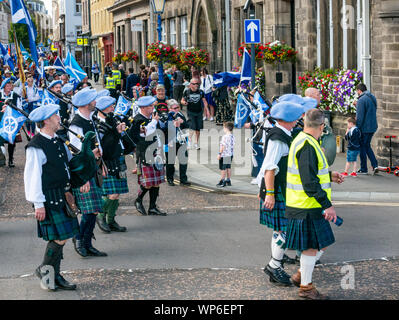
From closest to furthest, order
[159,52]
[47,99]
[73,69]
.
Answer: [47,99], [73,69], [159,52]

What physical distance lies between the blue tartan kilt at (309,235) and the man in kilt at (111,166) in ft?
10.8

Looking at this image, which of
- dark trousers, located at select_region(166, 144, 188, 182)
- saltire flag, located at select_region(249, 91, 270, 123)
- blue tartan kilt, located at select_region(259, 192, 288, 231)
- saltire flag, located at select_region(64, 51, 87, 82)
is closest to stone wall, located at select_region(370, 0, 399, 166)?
saltire flag, located at select_region(249, 91, 270, 123)

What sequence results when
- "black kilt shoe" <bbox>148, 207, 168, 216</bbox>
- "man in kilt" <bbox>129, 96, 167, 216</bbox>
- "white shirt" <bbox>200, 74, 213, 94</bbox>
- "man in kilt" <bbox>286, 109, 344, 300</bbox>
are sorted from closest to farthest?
1. "man in kilt" <bbox>286, 109, 344, 300</bbox>
2. "man in kilt" <bbox>129, 96, 167, 216</bbox>
3. "black kilt shoe" <bbox>148, 207, 168, 216</bbox>
4. "white shirt" <bbox>200, 74, 213, 94</bbox>

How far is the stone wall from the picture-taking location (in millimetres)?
14000

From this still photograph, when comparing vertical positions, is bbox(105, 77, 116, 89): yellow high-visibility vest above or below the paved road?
above

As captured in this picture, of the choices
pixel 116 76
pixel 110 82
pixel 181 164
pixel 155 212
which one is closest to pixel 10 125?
pixel 181 164

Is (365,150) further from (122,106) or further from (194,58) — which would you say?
(194,58)

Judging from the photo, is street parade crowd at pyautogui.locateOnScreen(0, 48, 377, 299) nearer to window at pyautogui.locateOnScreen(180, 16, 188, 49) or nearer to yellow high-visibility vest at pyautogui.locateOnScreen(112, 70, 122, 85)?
yellow high-visibility vest at pyautogui.locateOnScreen(112, 70, 122, 85)

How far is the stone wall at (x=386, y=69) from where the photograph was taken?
45.9 ft

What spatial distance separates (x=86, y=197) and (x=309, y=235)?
2895mm

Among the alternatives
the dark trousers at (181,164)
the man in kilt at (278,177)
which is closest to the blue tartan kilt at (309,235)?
the man in kilt at (278,177)

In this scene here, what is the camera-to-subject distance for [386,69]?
47.0ft

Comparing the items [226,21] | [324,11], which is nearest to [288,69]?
[324,11]
